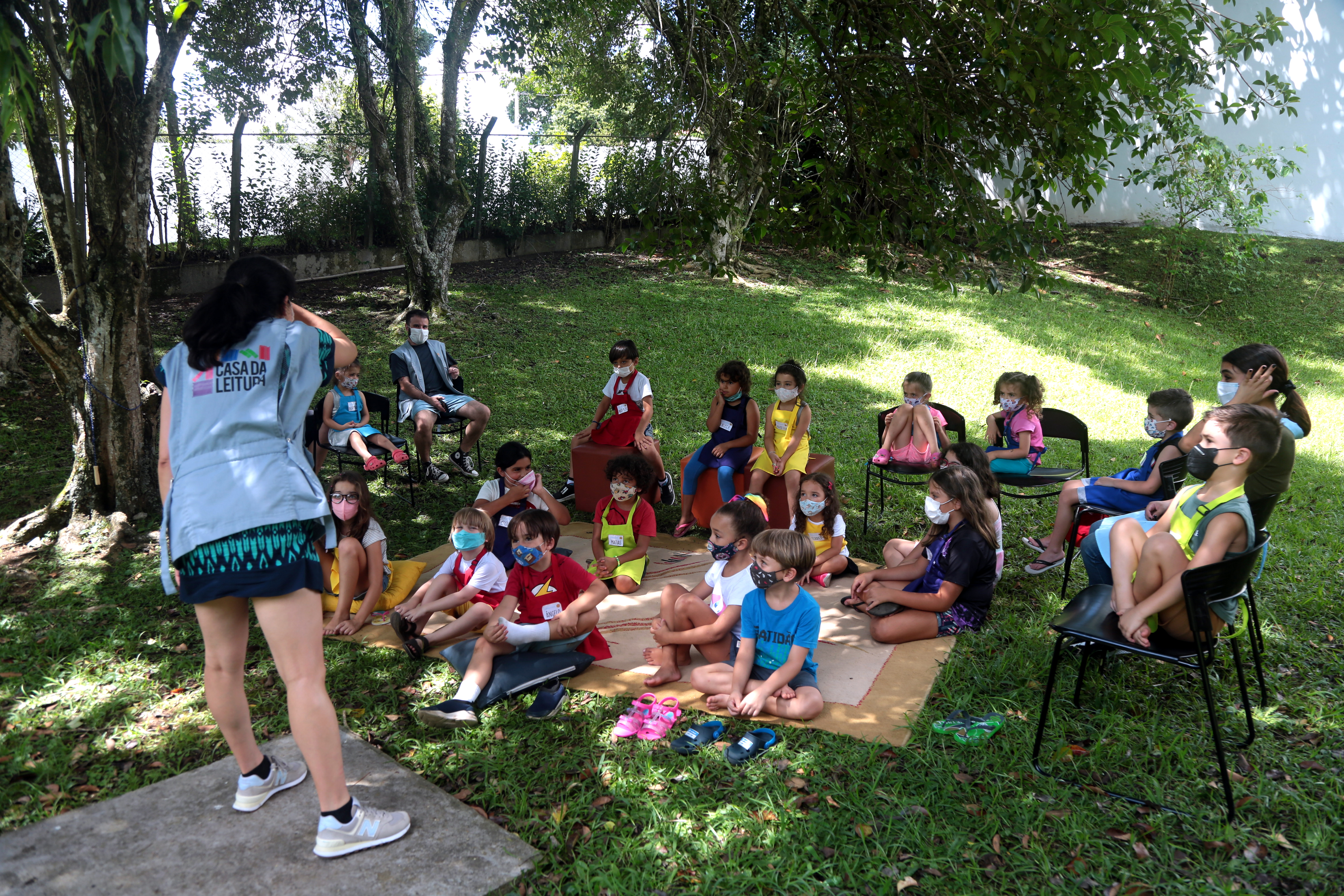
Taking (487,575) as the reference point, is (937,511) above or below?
above

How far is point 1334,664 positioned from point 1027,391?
235 centimetres

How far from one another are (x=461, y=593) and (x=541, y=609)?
505 millimetres

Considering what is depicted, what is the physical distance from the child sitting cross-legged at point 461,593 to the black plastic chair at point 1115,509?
3176mm

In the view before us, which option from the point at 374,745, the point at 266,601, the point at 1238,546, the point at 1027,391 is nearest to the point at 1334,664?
the point at 1238,546

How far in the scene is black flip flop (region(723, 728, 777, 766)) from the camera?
11.5 feet

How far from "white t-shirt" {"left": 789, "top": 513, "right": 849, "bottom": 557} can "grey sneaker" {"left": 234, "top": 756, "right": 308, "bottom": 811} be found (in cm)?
306

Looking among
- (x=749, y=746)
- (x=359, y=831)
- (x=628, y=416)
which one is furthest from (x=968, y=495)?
(x=359, y=831)

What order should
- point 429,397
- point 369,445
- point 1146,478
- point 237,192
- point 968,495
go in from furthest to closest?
point 237,192, point 429,397, point 369,445, point 1146,478, point 968,495

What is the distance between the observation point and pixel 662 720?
12.6 feet

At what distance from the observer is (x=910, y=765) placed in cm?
347

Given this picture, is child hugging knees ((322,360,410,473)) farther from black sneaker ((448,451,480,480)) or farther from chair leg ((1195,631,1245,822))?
chair leg ((1195,631,1245,822))

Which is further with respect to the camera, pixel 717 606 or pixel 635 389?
pixel 635 389

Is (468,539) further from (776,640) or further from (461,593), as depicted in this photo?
(776,640)

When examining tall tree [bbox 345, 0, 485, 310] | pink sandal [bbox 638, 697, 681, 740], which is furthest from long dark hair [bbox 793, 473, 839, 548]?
tall tree [bbox 345, 0, 485, 310]
